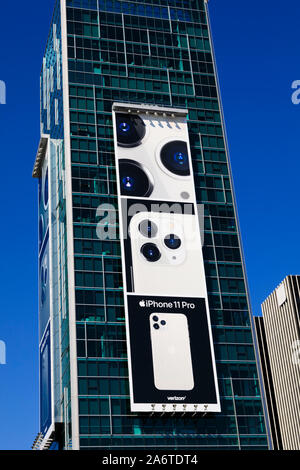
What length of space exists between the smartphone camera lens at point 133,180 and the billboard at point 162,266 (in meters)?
0.16

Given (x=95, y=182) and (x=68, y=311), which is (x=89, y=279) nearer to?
(x=68, y=311)

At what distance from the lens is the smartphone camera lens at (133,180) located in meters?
121

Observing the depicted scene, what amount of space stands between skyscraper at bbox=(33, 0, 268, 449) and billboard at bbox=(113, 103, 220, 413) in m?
2.25

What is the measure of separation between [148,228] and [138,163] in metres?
11.9

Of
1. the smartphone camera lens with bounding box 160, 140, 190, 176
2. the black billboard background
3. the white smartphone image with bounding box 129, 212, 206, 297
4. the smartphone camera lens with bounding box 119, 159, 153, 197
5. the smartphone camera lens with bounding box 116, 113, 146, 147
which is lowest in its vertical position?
the black billboard background

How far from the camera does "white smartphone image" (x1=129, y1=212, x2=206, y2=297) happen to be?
11350cm

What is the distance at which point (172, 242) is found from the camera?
118 meters

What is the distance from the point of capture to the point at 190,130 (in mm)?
131750

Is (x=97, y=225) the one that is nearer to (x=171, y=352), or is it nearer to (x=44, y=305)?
(x=44, y=305)

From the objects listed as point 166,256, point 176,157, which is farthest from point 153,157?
point 166,256

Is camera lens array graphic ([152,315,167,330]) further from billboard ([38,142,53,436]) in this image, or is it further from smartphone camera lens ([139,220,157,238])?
billboard ([38,142,53,436])

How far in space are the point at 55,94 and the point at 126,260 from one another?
38936mm

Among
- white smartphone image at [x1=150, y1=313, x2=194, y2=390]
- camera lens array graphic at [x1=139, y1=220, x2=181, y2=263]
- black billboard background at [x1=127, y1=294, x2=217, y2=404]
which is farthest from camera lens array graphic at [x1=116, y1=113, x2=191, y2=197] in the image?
white smartphone image at [x1=150, y1=313, x2=194, y2=390]

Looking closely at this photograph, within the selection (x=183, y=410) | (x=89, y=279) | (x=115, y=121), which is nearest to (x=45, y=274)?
(x=89, y=279)
